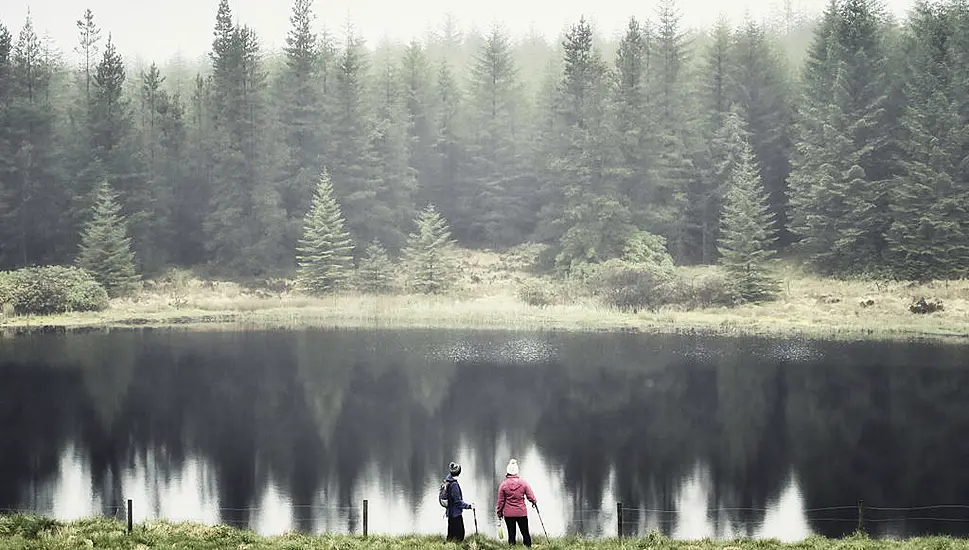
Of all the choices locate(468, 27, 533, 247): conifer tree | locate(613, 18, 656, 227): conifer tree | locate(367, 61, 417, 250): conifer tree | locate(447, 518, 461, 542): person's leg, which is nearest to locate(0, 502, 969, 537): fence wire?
locate(447, 518, 461, 542): person's leg

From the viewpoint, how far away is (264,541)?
51.3 ft

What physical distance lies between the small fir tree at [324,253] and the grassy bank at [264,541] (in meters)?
47.4

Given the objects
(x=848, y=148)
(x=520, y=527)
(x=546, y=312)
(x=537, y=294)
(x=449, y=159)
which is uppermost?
(x=449, y=159)

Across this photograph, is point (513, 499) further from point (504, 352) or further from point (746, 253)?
point (746, 253)

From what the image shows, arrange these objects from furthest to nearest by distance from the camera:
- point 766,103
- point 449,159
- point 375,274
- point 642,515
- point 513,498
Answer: point 449,159
point 766,103
point 375,274
point 642,515
point 513,498

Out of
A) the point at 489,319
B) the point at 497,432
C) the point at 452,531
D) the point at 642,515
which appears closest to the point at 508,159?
the point at 489,319

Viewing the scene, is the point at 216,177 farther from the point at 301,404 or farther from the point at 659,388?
the point at 659,388

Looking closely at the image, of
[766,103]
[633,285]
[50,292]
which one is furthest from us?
[766,103]

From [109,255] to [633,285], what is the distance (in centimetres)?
3457

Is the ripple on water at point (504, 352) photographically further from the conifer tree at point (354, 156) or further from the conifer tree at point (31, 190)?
the conifer tree at point (31, 190)

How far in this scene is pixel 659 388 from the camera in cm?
3503

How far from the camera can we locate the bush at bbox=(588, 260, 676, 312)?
185 ft

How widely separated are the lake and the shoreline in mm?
3899

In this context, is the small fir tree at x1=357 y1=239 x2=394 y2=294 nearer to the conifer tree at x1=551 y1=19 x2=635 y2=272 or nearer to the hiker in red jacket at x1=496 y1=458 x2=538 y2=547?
the conifer tree at x1=551 y1=19 x2=635 y2=272
